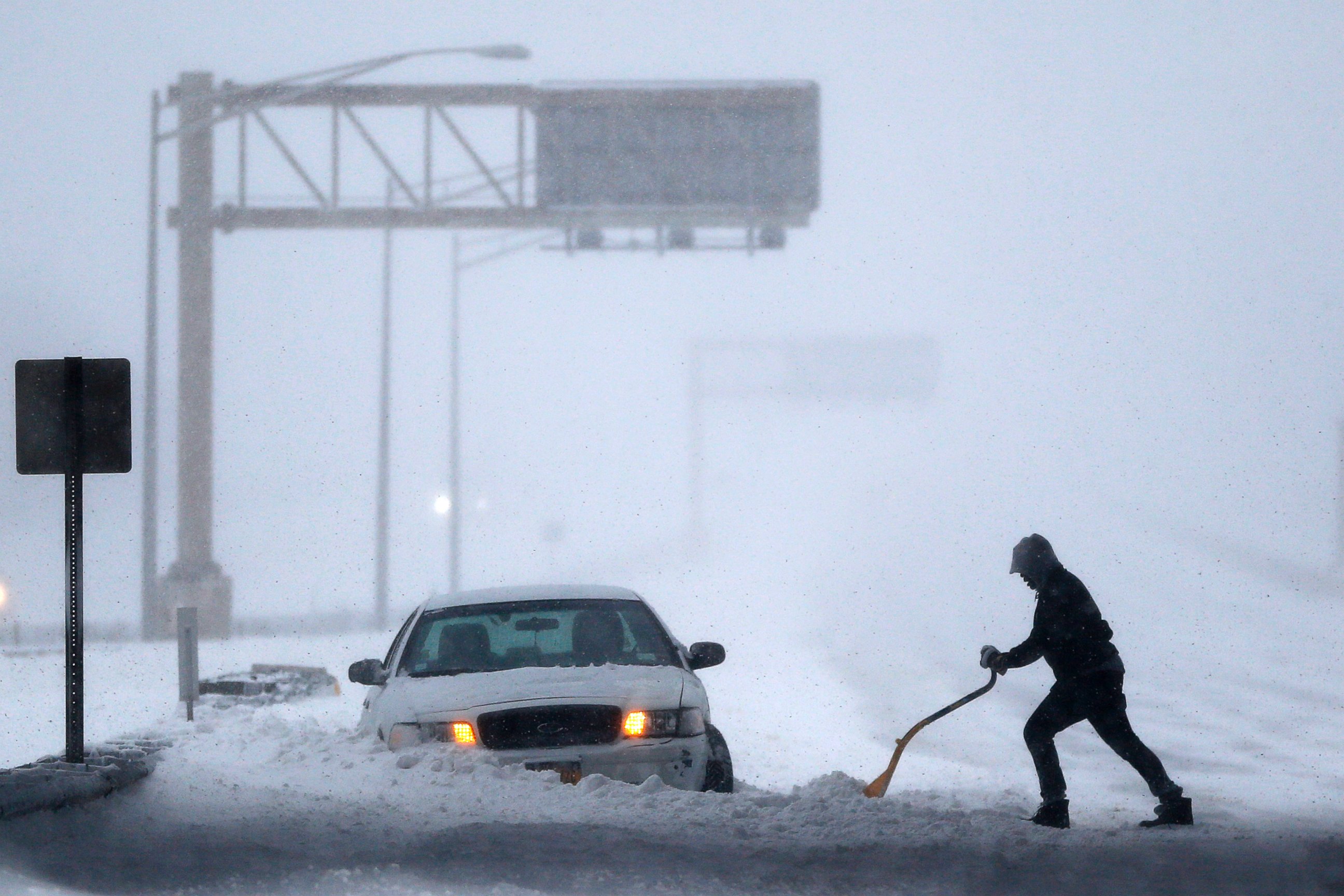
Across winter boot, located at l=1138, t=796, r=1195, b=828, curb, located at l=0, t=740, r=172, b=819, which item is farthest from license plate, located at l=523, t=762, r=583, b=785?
winter boot, located at l=1138, t=796, r=1195, b=828

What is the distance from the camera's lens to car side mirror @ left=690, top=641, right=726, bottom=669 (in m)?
9.03

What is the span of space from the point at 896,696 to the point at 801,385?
85.1 feet

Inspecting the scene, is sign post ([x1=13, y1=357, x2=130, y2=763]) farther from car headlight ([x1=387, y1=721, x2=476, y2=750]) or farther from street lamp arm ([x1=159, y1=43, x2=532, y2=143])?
street lamp arm ([x1=159, y1=43, x2=532, y2=143])

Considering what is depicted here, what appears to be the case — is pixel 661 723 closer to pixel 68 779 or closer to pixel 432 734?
pixel 432 734

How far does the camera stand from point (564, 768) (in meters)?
7.67

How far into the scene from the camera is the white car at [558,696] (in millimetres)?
7746

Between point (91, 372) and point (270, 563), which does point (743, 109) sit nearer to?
point (91, 372)

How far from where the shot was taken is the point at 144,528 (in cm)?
2559

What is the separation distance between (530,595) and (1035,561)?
9.73ft

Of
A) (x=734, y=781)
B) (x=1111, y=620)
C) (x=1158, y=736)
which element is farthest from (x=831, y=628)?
(x=734, y=781)

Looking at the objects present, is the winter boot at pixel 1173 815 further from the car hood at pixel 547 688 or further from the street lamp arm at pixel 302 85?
the street lamp arm at pixel 302 85

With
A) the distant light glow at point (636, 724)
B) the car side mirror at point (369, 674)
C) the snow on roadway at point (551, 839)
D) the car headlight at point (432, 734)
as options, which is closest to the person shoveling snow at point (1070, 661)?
the snow on roadway at point (551, 839)

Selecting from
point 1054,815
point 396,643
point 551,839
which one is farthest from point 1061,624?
point 396,643

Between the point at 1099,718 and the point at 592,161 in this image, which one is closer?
the point at 1099,718
